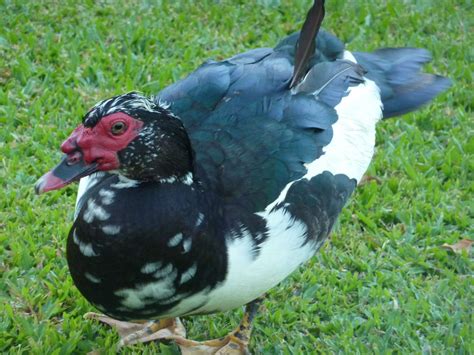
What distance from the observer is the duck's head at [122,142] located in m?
2.64

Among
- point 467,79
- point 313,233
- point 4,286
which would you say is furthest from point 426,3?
point 4,286

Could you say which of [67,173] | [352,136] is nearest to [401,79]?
[352,136]

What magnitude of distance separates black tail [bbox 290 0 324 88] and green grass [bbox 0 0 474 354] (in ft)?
3.18

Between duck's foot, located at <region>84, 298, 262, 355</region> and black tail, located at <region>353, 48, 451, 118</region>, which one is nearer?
duck's foot, located at <region>84, 298, 262, 355</region>

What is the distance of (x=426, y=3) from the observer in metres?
6.10

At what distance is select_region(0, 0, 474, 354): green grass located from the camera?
3.46 metres

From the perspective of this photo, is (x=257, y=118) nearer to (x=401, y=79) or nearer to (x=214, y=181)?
(x=214, y=181)

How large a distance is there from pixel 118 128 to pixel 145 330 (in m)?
1.11

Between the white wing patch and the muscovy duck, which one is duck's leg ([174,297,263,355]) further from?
the white wing patch

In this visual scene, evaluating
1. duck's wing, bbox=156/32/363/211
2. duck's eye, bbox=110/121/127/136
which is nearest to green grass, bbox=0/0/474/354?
duck's wing, bbox=156/32/363/211

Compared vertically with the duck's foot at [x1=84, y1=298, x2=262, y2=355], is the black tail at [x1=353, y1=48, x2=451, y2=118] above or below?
above

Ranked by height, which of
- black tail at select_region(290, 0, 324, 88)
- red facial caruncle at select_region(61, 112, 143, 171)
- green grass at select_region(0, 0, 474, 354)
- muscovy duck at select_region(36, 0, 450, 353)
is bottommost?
green grass at select_region(0, 0, 474, 354)

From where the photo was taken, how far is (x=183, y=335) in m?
3.40

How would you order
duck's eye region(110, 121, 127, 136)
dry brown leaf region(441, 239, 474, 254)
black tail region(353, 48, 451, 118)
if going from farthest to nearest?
dry brown leaf region(441, 239, 474, 254)
black tail region(353, 48, 451, 118)
duck's eye region(110, 121, 127, 136)
